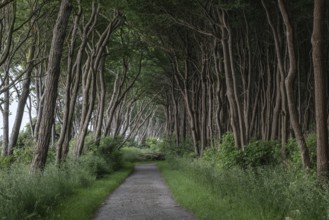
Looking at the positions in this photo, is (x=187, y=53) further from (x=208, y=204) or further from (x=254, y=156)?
(x=208, y=204)

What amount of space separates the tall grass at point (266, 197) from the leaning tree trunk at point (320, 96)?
0.49m

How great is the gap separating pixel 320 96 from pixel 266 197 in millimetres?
2762

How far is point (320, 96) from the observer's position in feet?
34.5

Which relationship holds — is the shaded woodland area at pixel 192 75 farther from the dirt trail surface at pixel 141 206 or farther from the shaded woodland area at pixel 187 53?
the dirt trail surface at pixel 141 206

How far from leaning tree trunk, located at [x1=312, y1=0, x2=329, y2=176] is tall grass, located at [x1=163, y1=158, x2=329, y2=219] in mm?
487

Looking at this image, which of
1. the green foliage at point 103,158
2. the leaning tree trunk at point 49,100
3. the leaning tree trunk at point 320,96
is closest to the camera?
the leaning tree trunk at point 320,96

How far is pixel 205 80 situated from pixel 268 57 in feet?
15.1

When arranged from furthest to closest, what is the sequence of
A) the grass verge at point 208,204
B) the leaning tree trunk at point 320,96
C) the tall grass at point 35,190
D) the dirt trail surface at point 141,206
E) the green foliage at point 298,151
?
1. the green foliage at point 298,151
2. the dirt trail surface at point 141,206
3. the leaning tree trunk at point 320,96
4. the grass verge at point 208,204
5. the tall grass at point 35,190

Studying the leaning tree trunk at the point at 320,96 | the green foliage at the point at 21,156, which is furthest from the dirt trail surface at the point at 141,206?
the green foliage at the point at 21,156

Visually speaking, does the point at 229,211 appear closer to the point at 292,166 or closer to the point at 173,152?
the point at 292,166

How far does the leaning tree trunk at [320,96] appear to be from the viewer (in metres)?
10.3

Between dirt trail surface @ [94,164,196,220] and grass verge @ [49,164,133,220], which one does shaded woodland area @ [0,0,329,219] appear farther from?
dirt trail surface @ [94,164,196,220]

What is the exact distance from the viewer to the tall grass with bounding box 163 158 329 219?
28.4 feet

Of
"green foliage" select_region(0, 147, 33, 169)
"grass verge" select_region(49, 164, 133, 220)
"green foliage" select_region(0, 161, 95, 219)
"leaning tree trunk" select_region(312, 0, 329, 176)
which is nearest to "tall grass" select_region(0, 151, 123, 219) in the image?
"green foliage" select_region(0, 161, 95, 219)
